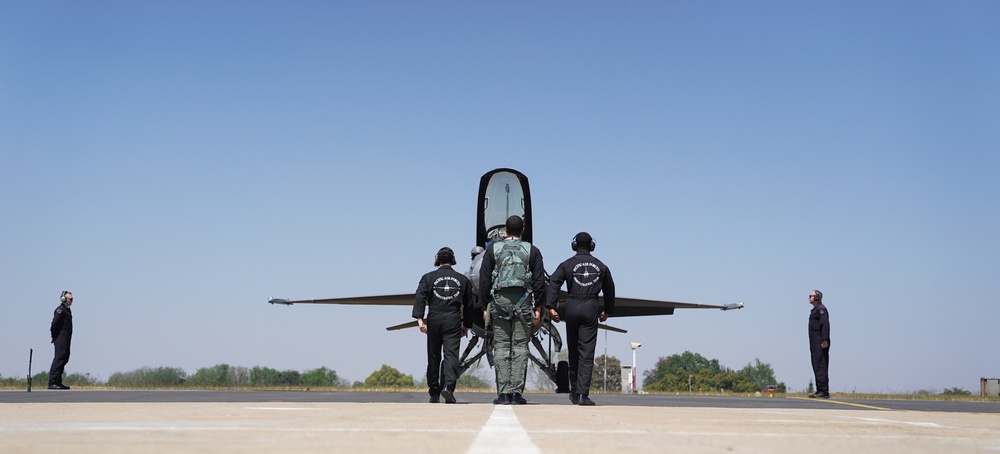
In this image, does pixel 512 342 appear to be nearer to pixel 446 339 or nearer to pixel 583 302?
pixel 583 302

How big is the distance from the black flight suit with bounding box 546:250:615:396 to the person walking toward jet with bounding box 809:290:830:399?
754 centimetres

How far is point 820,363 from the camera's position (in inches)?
712

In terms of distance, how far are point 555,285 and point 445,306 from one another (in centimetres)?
144

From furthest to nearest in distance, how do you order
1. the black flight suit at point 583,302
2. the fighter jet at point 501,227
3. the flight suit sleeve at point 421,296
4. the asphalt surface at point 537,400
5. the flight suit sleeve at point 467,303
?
the fighter jet at point 501,227, the asphalt surface at point 537,400, the flight suit sleeve at point 467,303, the flight suit sleeve at point 421,296, the black flight suit at point 583,302

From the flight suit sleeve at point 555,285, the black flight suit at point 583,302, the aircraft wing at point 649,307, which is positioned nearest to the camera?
the flight suit sleeve at point 555,285

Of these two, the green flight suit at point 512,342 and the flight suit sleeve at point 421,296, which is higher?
the flight suit sleeve at point 421,296

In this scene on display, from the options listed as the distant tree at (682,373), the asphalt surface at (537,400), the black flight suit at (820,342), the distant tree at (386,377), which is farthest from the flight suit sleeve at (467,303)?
the distant tree at (682,373)

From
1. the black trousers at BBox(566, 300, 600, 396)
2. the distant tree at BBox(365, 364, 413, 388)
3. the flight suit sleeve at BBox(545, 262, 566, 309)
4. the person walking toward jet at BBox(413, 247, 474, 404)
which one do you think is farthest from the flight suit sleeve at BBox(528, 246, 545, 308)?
the distant tree at BBox(365, 364, 413, 388)

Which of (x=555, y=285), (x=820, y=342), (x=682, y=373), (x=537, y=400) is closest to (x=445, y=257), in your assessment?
(x=555, y=285)

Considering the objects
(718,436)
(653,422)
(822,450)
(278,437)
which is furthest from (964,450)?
(278,437)

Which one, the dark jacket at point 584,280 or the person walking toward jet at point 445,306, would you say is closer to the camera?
the dark jacket at point 584,280

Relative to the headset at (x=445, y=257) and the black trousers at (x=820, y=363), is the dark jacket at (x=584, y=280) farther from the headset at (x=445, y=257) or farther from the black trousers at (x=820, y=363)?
the black trousers at (x=820, y=363)

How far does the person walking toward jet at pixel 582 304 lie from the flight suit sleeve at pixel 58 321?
38.6 ft

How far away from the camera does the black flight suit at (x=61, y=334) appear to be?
19.4 m
